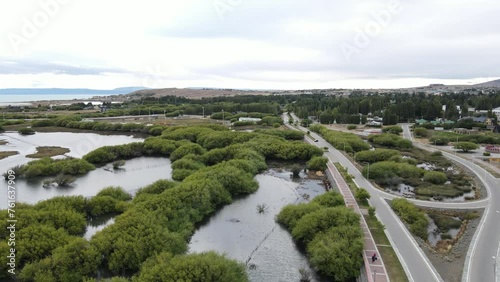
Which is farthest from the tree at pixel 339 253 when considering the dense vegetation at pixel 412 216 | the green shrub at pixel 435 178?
the green shrub at pixel 435 178

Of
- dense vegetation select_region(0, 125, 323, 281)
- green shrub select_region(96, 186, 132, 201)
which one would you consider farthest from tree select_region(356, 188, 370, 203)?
green shrub select_region(96, 186, 132, 201)

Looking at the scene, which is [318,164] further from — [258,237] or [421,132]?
[421,132]

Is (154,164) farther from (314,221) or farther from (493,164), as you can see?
(493,164)

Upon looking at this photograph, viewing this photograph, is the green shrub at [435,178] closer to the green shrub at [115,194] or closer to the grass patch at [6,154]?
the green shrub at [115,194]

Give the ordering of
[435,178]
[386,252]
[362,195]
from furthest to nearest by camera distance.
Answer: [435,178]
[362,195]
[386,252]

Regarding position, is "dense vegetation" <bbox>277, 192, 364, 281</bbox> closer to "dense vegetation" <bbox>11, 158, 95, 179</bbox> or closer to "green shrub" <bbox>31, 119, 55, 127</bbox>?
"dense vegetation" <bbox>11, 158, 95, 179</bbox>

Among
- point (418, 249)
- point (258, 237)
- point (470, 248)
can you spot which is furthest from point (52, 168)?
point (470, 248)
